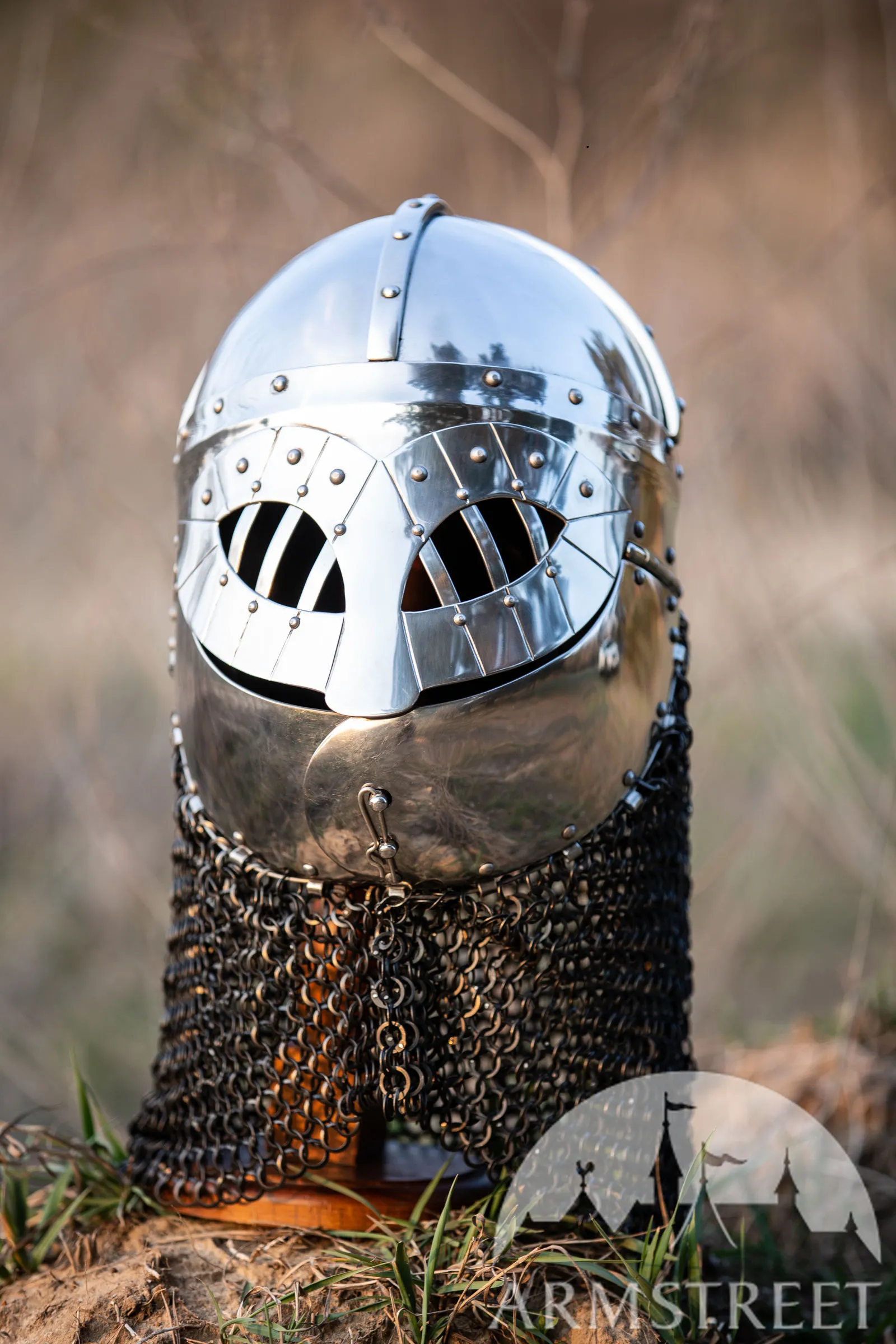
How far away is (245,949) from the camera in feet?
7.89

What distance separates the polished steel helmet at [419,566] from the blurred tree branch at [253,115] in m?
3.58

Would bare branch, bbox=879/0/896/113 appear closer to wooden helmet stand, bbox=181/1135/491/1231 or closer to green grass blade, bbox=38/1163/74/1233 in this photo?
wooden helmet stand, bbox=181/1135/491/1231

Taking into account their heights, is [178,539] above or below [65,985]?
above

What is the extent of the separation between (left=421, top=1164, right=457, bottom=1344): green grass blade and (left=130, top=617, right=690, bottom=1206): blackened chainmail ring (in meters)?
0.16

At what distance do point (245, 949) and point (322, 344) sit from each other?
1247mm

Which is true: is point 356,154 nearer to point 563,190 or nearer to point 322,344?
point 563,190

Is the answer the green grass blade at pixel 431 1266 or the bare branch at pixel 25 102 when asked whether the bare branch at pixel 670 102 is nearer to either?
the bare branch at pixel 25 102

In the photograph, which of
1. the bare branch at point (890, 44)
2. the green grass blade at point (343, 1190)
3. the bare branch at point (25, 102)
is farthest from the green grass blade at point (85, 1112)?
the bare branch at point (25, 102)

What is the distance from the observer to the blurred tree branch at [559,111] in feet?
17.3

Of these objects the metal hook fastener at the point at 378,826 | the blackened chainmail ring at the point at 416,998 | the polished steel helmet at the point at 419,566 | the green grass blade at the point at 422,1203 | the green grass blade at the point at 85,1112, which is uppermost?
the polished steel helmet at the point at 419,566

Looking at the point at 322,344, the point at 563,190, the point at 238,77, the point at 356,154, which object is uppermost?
the point at 356,154

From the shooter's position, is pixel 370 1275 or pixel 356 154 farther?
pixel 356 154

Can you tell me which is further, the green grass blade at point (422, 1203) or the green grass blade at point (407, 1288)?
the green grass blade at point (422, 1203)

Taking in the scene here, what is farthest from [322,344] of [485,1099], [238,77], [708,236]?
[708,236]
